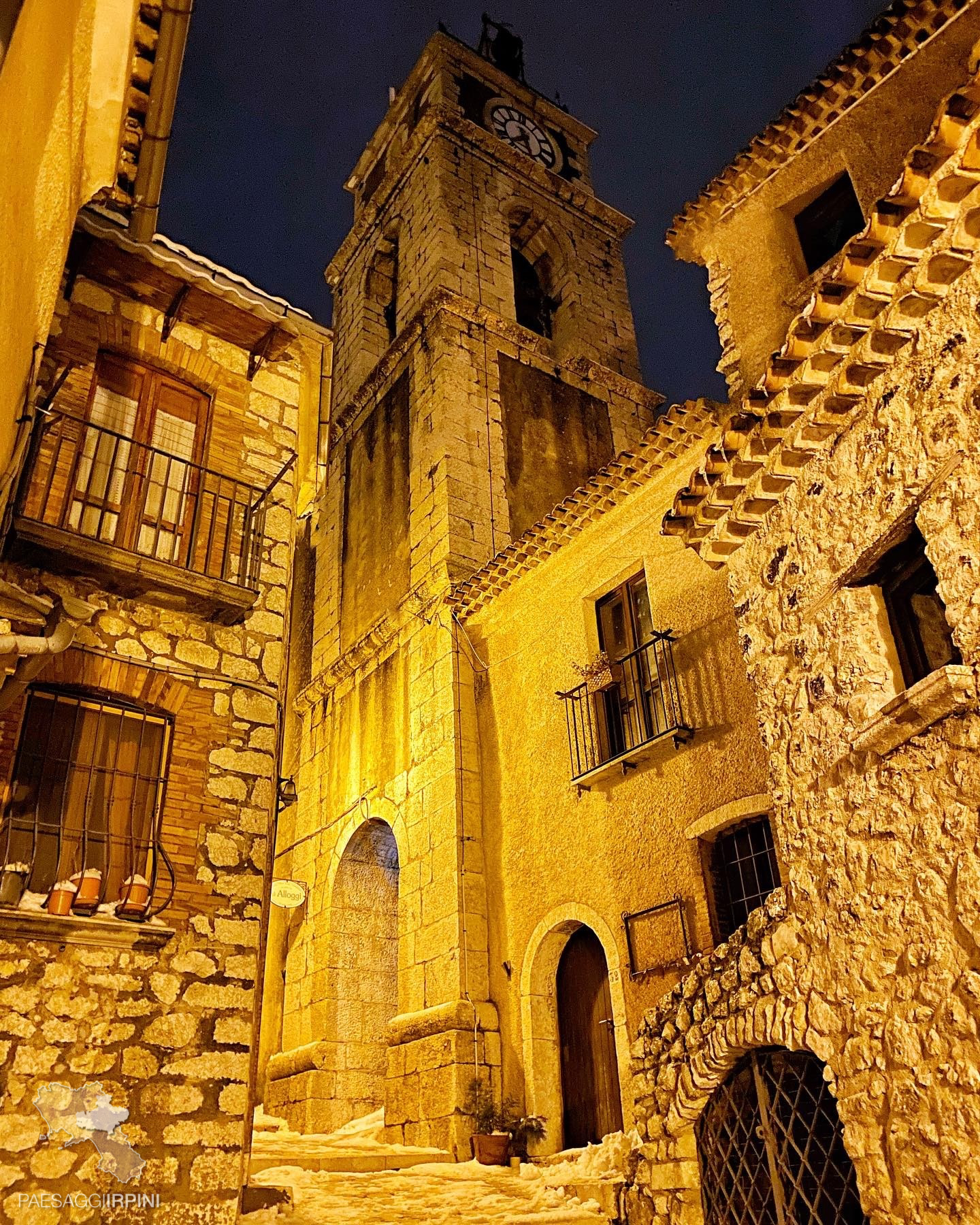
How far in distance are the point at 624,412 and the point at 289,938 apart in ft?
33.7

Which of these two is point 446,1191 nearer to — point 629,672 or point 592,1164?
point 592,1164

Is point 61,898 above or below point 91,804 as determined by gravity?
below

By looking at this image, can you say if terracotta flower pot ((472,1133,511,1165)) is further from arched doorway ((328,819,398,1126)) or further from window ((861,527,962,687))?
window ((861,527,962,687))

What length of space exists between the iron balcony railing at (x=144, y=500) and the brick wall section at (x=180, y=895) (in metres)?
0.29

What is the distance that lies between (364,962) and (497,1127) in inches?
145

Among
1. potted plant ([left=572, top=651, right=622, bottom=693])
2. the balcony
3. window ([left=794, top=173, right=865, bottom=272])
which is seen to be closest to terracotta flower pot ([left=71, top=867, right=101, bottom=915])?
the balcony

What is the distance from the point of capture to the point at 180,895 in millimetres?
6340

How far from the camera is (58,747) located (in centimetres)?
633

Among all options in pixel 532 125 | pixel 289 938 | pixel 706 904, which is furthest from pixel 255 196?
pixel 706 904

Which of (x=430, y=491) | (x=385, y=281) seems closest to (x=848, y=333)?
(x=430, y=491)

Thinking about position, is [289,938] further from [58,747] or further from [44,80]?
[44,80]

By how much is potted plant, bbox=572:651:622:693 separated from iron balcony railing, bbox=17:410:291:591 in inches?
156

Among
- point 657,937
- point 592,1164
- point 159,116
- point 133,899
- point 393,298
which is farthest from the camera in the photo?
point 393,298

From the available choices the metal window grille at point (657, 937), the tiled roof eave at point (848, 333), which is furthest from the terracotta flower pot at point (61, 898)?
the metal window grille at point (657, 937)
